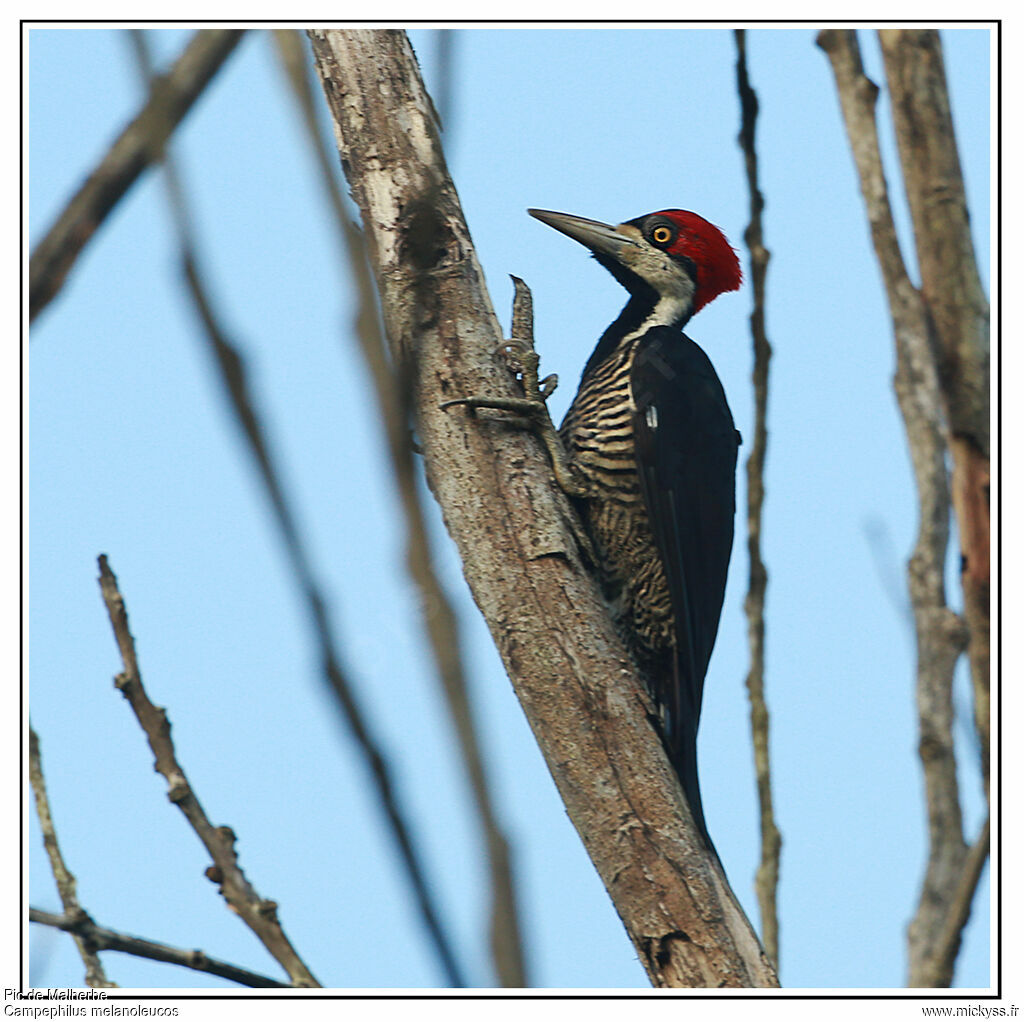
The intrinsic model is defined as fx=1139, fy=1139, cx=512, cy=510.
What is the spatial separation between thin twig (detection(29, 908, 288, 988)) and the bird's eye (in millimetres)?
3500

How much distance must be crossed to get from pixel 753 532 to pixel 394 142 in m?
1.39

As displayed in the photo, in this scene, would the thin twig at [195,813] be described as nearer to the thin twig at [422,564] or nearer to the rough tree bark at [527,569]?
the rough tree bark at [527,569]

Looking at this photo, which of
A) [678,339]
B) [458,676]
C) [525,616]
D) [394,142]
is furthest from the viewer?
[678,339]

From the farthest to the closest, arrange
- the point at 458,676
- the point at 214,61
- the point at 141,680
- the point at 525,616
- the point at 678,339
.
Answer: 1. the point at 678,339
2. the point at 525,616
3. the point at 141,680
4. the point at 214,61
5. the point at 458,676

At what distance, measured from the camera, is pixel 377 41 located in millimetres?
3037

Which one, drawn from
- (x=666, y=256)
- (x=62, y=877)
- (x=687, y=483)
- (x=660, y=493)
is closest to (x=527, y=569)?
(x=660, y=493)

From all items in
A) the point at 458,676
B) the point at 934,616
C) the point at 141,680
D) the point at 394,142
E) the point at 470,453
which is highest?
the point at 394,142

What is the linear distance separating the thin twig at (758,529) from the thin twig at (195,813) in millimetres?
1063

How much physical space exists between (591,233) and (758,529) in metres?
2.24

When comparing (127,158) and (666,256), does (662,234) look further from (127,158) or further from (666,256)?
(127,158)

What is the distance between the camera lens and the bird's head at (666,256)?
4.50 m

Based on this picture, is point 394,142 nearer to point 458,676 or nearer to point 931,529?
point 931,529

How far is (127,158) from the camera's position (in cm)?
75

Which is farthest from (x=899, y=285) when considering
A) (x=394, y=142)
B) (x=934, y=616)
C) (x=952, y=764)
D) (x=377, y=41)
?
(x=377, y=41)
